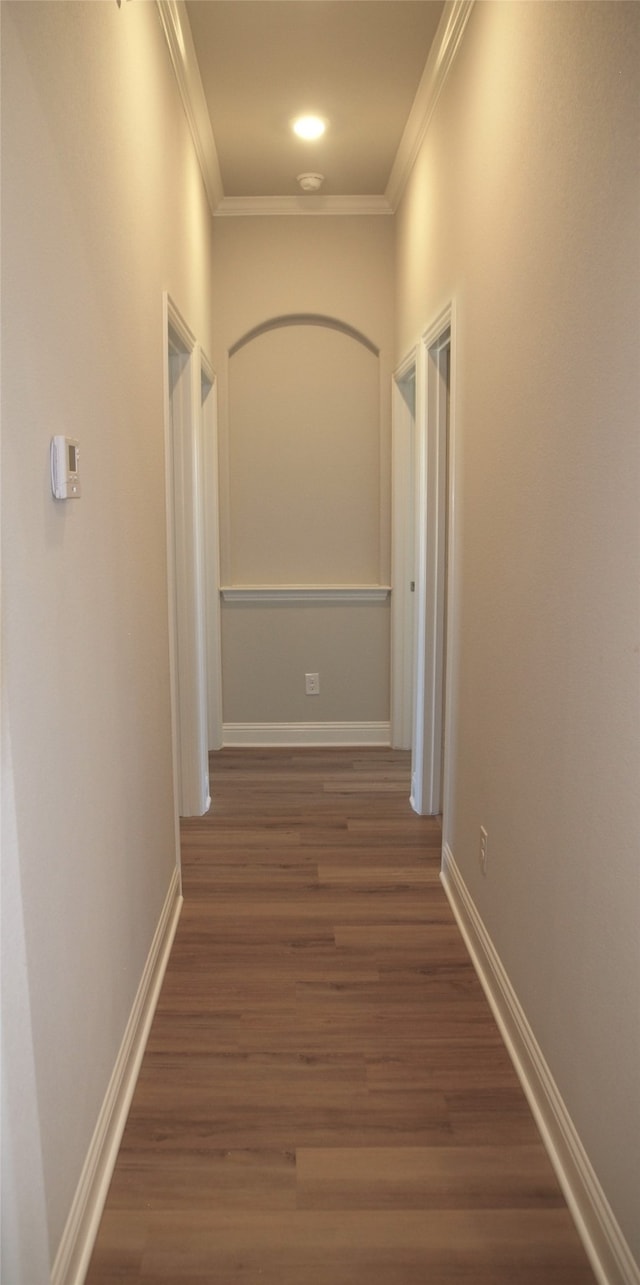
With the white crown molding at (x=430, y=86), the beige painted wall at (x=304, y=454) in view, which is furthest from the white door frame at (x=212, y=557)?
the white crown molding at (x=430, y=86)

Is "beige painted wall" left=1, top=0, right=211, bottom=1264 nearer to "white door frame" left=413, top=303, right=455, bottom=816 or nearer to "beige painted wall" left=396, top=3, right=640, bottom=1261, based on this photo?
"beige painted wall" left=396, top=3, right=640, bottom=1261

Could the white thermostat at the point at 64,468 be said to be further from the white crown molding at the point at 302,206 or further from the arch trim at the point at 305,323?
the white crown molding at the point at 302,206

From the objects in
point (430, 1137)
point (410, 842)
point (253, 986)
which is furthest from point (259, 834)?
point (430, 1137)

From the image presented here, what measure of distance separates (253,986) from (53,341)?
1.80 m

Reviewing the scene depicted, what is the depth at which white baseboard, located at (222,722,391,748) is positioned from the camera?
4770 millimetres

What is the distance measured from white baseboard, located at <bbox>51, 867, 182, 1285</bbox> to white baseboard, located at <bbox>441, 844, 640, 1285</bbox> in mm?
888

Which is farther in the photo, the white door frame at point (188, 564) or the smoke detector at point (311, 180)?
the smoke detector at point (311, 180)

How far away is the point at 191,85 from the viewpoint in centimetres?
296

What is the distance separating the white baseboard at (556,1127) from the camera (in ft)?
4.82

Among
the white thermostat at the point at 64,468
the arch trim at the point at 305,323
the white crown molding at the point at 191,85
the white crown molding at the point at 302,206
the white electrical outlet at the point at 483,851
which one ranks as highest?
the white crown molding at the point at 302,206

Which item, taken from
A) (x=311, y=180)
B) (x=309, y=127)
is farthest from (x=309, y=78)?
(x=311, y=180)

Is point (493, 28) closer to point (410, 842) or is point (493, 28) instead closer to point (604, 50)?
point (604, 50)

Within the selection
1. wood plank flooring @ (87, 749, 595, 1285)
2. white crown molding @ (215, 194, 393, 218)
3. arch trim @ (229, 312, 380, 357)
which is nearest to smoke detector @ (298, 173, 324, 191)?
white crown molding @ (215, 194, 393, 218)

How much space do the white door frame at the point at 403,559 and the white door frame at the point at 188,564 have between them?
1215mm
